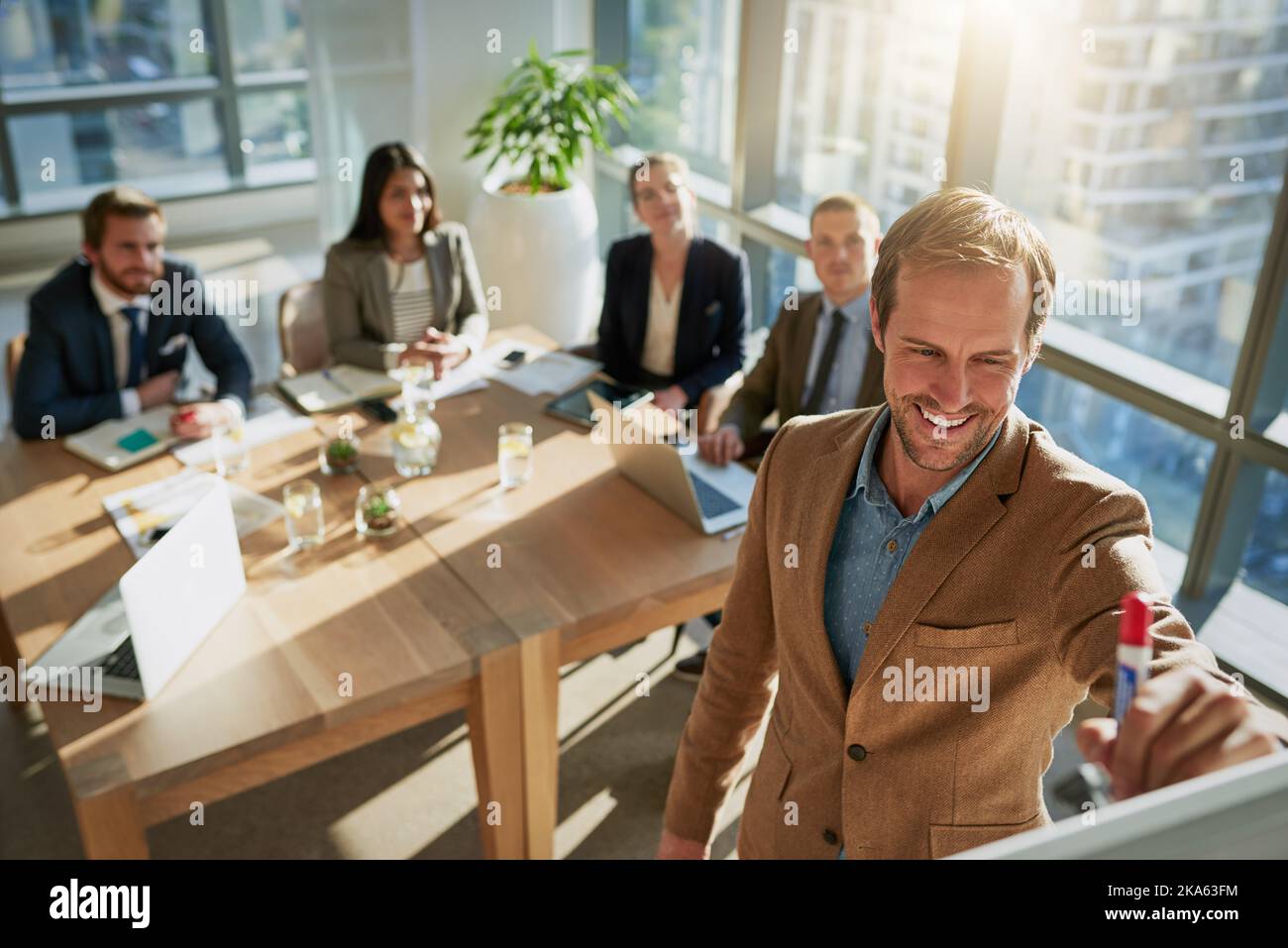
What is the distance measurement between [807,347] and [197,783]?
2019mm

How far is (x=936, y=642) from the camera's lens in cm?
135

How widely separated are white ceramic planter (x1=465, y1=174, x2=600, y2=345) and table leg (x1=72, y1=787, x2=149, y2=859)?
148 inches

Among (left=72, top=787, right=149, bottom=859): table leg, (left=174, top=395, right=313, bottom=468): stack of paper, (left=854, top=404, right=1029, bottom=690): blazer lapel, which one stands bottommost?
(left=72, top=787, right=149, bottom=859): table leg

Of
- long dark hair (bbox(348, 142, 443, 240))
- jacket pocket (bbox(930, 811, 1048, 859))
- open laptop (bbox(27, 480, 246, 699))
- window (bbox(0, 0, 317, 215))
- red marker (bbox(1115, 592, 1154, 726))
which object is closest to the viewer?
red marker (bbox(1115, 592, 1154, 726))

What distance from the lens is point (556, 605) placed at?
8.11 feet

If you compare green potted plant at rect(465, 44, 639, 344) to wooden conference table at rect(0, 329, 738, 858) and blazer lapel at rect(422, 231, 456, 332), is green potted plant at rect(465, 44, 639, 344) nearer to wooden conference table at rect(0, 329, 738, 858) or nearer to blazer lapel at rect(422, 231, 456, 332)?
blazer lapel at rect(422, 231, 456, 332)

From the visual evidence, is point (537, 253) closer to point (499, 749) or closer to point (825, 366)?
point (825, 366)

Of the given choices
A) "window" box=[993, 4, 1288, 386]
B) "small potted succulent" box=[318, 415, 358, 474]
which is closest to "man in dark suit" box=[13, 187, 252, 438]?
"small potted succulent" box=[318, 415, 358, 474]

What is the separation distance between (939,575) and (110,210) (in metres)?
2.87

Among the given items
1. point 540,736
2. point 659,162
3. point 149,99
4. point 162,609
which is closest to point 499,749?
point 540,736

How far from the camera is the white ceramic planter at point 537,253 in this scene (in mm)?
5402

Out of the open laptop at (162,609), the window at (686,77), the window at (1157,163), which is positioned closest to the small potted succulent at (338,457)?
the open laptop at (162,609)

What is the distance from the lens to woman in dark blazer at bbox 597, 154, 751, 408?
12.6ft
